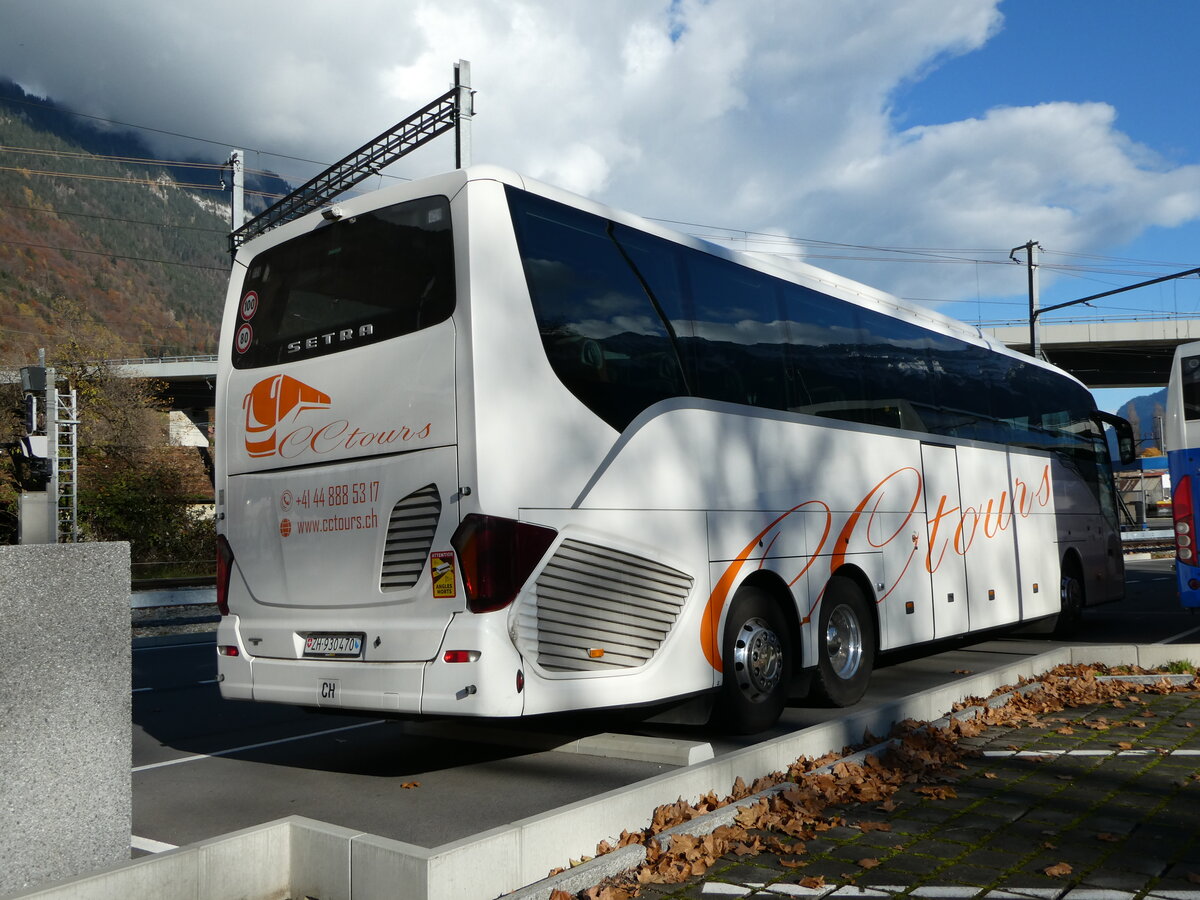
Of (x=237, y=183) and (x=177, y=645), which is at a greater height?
(x=237, y=183)

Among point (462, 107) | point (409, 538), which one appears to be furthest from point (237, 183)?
point (409, 538)

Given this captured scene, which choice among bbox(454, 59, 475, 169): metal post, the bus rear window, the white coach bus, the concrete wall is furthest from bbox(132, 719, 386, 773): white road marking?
bbox(454, 59, 475, 169): metal post

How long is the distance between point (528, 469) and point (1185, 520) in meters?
9.38

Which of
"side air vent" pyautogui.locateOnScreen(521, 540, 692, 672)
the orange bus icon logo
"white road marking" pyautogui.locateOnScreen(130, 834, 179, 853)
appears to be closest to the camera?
"white road marking" pyautogui.locateOnScreen(130, 834, 179, 853)

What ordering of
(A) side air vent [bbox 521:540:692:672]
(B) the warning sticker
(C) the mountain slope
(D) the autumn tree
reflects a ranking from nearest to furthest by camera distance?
1. (B) the warning sticker
2. (A) side air vent [bbox 521:540:692:672]
3. (D) the autumn tree
4. (C) the mountain slope

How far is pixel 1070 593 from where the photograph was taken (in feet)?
48.0

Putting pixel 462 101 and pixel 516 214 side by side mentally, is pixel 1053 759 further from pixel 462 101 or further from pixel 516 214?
pixel 462 101

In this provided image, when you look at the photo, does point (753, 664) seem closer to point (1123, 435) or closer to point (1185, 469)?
point (1185, 469)

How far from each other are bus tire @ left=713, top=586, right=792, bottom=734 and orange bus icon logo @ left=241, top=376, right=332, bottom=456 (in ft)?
10.6

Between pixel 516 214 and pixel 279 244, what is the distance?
6.98ft

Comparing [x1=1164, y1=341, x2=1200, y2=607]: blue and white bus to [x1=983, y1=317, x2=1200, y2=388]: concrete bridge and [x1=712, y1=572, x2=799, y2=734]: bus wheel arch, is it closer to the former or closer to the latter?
[x1=712, y1=572, x2=799, y2=734]: bus wheel arch

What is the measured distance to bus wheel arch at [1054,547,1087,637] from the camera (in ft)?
Answer: 47.3

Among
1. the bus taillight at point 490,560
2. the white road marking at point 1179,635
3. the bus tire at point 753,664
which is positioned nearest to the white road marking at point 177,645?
the bus tire at point 753,664

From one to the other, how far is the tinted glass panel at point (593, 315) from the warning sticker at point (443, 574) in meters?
1.28
